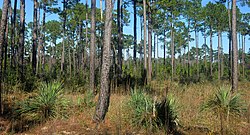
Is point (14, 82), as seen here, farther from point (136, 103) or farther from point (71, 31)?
point (71, 31)

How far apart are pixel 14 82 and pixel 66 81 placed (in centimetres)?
283

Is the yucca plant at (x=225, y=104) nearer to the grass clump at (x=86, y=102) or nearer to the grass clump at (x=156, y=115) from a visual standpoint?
the grass clump at (x=156, y=115)

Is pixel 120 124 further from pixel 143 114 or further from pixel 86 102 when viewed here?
Answer: pixel 86 102

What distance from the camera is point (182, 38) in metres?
46.6

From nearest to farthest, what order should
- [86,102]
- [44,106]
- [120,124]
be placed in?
1. [120,124]
2. [44,106]
3. [86,102]

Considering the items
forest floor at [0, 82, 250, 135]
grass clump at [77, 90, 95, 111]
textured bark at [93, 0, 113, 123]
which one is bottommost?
forest floor at [0, 82, 250, 135]

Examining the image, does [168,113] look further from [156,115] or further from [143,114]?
[143,114]

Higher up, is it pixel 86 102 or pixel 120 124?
pixel 86 102

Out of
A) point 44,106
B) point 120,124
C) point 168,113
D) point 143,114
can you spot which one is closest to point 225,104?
point 168,113

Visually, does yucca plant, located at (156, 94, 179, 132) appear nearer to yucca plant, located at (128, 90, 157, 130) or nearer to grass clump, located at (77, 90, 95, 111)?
yucca plant, located at (128, 90, 157, 130)

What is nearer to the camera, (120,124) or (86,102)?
(120,124)

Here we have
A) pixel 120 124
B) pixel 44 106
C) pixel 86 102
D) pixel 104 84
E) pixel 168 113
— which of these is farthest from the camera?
pixel 86 102

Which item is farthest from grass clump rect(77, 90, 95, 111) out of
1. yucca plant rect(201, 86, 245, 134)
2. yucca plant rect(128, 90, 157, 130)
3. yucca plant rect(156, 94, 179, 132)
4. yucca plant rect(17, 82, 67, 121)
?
yucca plant rect(201, 86, 245, 134)

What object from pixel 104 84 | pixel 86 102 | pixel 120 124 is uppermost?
pixel 104 84
